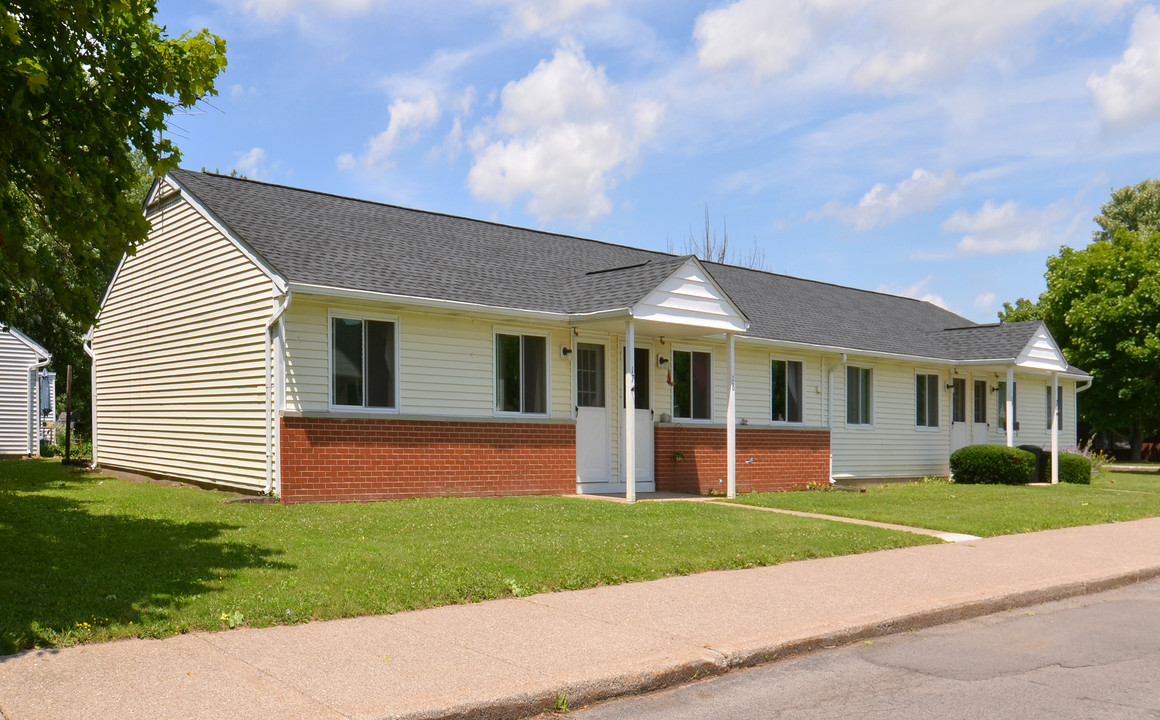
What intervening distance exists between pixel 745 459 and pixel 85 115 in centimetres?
1392

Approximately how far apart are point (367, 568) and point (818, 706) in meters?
4.43

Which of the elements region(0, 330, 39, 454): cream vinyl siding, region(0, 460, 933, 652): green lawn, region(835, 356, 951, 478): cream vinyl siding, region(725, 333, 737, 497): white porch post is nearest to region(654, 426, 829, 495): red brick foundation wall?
region(725, 333, 737, 497): white porch post

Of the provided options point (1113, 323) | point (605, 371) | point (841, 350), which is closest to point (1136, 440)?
point (1113, 323)

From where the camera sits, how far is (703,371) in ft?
62.8

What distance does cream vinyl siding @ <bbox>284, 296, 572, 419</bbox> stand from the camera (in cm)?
1380

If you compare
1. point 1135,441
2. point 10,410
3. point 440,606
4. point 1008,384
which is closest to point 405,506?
point 440,606

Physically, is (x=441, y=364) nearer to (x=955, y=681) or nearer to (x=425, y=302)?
(x=425, y=302)

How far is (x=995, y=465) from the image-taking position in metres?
22.5

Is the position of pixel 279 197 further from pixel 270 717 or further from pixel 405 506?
pixel 270 717

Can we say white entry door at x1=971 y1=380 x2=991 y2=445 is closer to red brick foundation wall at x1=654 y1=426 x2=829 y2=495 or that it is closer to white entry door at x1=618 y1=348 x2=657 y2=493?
red brick foundation wall at x1=654 y1=426 x2=829 y2=495

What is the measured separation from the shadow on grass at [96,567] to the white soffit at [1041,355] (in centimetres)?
1965

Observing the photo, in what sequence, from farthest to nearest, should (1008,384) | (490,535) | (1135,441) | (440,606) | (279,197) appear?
1. (1135,441)
2. (1008,384)
3. (279,197)
4. (490,535)
5. (440,606)

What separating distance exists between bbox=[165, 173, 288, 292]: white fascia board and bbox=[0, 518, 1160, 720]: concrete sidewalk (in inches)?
282

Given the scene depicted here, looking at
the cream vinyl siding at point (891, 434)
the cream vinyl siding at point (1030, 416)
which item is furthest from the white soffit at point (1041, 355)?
the cream vinyl siding at point (891, 434)
